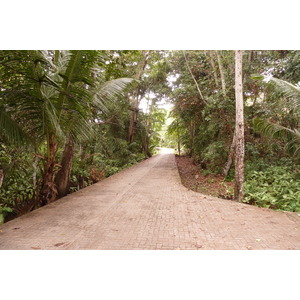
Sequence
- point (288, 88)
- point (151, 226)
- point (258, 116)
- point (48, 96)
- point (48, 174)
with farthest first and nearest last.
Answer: point (258, 116)
point (288, 88)
point (48, 174)
point (48, 96)
point (151, 226)

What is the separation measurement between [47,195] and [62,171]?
53.1 inches

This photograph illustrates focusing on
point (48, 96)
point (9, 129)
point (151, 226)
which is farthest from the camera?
point (48, 96)

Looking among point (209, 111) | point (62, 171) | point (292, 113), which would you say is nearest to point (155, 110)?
point (209, 111)

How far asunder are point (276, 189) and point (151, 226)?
4960 millimetres

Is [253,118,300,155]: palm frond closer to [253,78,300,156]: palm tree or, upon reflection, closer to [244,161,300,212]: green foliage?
[253,78,300,156]: palm tree

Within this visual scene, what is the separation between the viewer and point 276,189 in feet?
20.4

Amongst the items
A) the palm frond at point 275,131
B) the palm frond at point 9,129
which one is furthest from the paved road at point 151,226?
the palm frond at point 275,131

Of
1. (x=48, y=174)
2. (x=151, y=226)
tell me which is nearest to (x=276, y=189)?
(x=151, y=226)

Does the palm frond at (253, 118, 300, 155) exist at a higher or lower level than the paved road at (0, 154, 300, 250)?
higher

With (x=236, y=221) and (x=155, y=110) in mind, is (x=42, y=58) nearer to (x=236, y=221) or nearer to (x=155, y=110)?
(x=236, y=221)

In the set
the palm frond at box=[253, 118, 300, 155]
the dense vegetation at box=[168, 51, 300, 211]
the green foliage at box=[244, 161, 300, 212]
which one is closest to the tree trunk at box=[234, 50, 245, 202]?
the green foliage at box=[244, 161, 300, 212]

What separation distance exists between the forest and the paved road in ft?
3.14

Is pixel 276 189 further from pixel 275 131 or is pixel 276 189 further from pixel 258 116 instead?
pixel 258 116

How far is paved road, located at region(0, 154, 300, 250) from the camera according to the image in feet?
9.50
